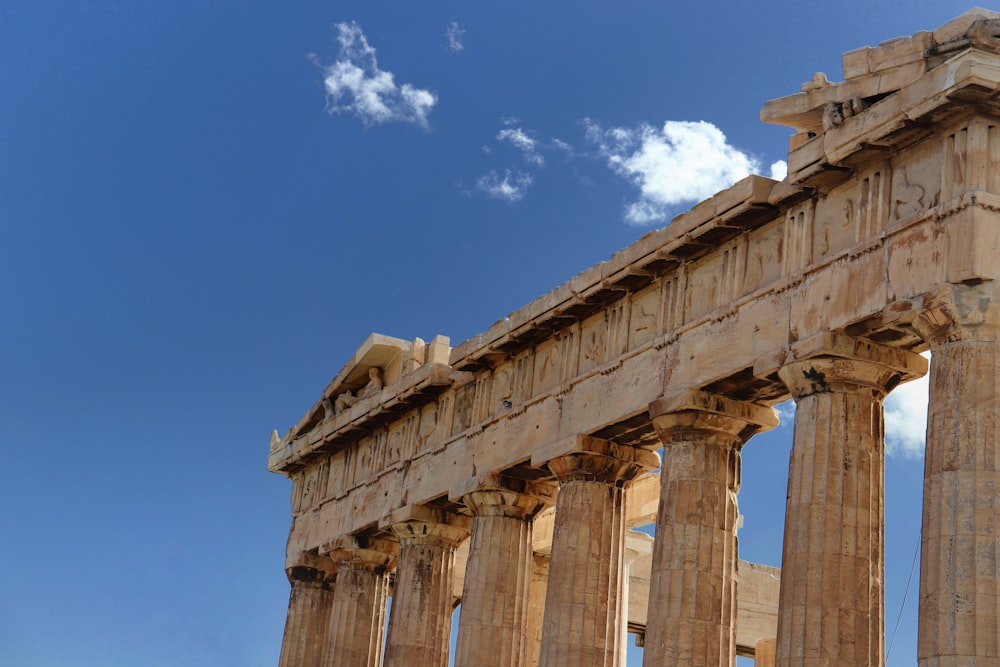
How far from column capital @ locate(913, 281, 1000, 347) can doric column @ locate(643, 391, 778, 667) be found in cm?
567

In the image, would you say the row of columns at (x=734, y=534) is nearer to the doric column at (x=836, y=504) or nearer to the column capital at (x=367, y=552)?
the doric column at (x=836, y=504)

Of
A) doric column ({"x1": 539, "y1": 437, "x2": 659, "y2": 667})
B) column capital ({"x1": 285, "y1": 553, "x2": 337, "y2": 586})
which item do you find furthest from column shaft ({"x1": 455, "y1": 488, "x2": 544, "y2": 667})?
column capital ({"x1": 285, "y1": 553, "x2": 337, "y2": 586})

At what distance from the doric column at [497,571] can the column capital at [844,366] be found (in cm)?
942

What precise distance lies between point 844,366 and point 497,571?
10.9 meters

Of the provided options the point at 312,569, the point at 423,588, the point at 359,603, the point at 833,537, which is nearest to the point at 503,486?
the point at 423,588

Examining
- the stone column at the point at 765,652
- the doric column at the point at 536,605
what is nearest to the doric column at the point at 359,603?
the doric column at the point at 536,605

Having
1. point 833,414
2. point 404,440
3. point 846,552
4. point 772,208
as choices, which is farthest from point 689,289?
point 404,440

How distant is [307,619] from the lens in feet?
135

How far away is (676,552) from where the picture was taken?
26.4 meters

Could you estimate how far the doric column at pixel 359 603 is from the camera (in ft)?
126

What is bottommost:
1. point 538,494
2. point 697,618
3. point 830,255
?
point 697,618

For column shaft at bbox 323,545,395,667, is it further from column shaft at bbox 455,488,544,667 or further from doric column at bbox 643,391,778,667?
doric column at bbox 643,391,778,667

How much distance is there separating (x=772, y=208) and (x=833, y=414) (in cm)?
389

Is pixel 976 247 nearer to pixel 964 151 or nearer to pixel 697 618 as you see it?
pixel 964 151
